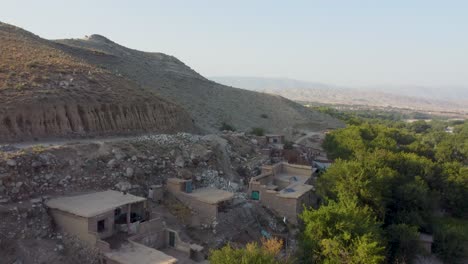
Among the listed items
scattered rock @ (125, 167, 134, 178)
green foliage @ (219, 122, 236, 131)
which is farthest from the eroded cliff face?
green foliage @ (219, 122, 236, 131)

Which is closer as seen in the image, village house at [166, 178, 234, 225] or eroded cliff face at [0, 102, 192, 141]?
village house at [166, 178, 234, 225]

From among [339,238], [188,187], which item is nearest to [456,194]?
[339,238]

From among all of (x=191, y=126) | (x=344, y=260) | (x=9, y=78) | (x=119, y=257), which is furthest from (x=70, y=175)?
(x=191, y=126)

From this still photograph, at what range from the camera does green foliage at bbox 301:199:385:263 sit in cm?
1406

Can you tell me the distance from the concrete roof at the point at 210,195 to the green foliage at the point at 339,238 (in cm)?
386

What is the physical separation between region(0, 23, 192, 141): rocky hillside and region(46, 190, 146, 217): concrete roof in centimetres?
574

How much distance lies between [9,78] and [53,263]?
12.7 metres

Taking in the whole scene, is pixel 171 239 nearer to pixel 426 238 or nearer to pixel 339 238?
pixel 339 238

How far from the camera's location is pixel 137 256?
13.4 metres

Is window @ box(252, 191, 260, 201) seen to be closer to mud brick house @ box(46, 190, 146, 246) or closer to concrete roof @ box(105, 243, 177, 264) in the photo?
mud brick house @ box(46, 190, 146, 246)

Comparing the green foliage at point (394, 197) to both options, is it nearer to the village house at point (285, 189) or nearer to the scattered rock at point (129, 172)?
the village house at point (285, 189)

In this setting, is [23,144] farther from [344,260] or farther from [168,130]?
[344,260]

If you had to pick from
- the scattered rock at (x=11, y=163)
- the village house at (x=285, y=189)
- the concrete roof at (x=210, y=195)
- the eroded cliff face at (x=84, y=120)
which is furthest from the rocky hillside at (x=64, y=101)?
the village house at (x=285, y=189)

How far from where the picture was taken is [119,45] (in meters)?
57.2
